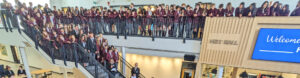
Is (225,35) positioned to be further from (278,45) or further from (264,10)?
(278,45)

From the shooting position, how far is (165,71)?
835 centimetres

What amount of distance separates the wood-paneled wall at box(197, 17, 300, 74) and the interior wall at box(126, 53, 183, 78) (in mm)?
3092

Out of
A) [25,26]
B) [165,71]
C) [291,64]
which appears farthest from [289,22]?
[25,26]

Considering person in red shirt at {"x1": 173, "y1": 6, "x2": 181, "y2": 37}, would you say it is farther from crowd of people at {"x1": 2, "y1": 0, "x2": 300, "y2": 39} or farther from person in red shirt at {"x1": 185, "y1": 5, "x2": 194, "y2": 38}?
person in red shirt at {"x1": 185, "y1": 5, "x2": 194, "y2": 38}

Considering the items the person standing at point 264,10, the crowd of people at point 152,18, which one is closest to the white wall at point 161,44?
the crowd of people at point 152,18

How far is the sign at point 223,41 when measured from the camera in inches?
181

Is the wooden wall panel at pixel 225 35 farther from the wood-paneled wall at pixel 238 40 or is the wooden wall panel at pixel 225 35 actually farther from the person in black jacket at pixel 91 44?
the person in black jacket at pixel 91 44

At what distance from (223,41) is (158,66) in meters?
4.51

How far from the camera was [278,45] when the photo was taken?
4.36 m

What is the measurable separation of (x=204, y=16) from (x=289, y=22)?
230 cm

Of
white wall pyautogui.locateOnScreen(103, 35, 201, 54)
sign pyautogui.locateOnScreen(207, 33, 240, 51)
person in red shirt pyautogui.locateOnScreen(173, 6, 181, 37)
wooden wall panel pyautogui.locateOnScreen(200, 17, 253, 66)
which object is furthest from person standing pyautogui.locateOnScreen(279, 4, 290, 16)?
person in red shirt pyautogui.locateOnScreen(173, 6, 181, 37)

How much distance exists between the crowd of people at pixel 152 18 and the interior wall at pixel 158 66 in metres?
3.08

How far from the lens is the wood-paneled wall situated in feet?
14.0

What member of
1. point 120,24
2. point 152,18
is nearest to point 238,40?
point 152,18
